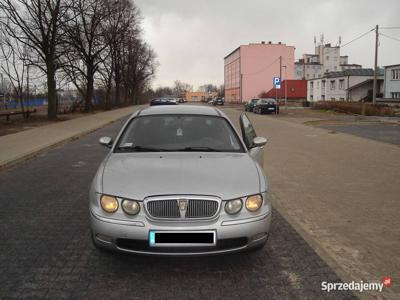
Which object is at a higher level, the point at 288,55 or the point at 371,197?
the point at 288,55

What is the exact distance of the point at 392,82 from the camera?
50.0 meters

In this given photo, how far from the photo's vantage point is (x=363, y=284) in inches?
140

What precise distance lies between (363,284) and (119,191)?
7.40ft

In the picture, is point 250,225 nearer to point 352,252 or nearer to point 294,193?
point 352,252

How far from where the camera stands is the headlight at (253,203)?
12.2 ft

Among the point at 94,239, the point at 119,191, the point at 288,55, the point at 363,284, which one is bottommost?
the point at 363,284

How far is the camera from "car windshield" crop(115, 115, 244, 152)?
4871mm

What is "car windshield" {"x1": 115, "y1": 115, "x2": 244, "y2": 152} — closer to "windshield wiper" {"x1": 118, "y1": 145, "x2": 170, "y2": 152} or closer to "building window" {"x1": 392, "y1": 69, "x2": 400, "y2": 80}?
"windshield wiper" {"x1": 118, "y1": 145, "x2": 170, "y2": 152}

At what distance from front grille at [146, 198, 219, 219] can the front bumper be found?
2.7 inches

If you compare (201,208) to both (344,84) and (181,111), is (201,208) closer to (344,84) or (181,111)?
(181,111)

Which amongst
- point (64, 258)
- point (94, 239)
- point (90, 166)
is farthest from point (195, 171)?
point (90, 166)

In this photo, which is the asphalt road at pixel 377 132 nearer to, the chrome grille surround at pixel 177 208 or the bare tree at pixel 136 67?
the chrome grille surround at pixel 177 208

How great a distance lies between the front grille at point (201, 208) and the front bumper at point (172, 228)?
0.07 m

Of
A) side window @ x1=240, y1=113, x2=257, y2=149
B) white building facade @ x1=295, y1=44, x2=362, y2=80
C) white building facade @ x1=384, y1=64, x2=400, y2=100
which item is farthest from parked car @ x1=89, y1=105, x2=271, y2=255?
white building facade @ x1=295, y1=44, x2=362, y2=80
